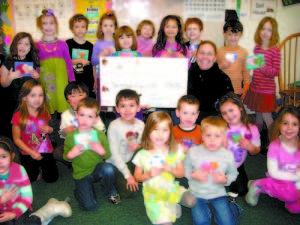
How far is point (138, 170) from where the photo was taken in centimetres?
210

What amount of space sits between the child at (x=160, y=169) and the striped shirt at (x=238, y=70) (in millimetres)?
1565

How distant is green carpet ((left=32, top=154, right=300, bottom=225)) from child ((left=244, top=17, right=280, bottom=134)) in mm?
1276

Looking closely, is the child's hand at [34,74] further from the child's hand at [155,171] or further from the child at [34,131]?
the child's hand at [155,171]

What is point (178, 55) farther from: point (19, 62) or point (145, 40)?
point (19, 62)

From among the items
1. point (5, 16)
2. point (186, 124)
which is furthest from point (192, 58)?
point (5, 16)

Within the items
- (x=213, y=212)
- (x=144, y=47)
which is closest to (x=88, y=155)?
(x=213, y=212)

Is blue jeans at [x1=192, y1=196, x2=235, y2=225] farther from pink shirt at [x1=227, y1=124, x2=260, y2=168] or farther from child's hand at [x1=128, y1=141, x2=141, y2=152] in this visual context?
child's hand at [x1=128, y1=141, x2=141, y2=152]

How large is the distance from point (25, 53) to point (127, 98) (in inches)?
50.7

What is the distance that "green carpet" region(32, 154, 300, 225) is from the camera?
2219mm

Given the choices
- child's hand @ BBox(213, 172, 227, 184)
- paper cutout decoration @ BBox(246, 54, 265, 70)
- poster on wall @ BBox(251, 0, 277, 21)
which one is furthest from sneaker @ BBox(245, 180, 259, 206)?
poster on wall @ BBox(251, 0, 277, 21)

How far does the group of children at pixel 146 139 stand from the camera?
6.77 feet

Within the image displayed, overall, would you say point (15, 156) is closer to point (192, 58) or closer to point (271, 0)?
point (192, 58)

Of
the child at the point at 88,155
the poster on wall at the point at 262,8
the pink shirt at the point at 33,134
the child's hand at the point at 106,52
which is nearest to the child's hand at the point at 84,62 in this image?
the child's hand at the point at 106,52

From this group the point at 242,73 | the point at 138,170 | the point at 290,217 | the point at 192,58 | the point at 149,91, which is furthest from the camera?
the point at 242,73
